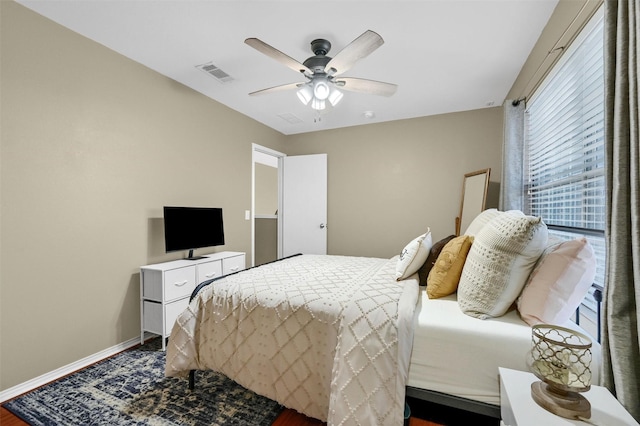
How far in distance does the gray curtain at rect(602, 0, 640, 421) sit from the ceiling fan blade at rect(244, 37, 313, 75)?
161cm

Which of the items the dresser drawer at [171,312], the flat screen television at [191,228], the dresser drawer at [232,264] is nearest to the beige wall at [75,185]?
the flat screen television at [191,228]

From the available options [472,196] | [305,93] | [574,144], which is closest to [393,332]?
[574,144]

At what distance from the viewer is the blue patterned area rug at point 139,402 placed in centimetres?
158

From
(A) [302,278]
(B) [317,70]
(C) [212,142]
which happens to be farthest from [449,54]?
(C) [212,142]

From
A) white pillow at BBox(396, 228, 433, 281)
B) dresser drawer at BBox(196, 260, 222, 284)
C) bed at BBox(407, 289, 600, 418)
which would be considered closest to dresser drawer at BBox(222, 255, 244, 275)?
dresser drawer at BBox(196, 260, 222, 284)

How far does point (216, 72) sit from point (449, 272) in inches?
107

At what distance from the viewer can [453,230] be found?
151 inches

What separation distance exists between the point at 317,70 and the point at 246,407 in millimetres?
2395

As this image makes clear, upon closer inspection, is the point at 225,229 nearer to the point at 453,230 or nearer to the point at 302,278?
the point at 302,278

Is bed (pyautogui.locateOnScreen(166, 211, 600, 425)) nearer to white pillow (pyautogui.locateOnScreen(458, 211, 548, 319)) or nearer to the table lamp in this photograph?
white pillow (pyautogui.locateOnScreen(458, 211, 548, 319))

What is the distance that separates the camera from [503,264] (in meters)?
1.31

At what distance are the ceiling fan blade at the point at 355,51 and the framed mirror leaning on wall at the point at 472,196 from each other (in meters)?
2.18

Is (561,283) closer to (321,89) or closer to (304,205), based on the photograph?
(321,89)

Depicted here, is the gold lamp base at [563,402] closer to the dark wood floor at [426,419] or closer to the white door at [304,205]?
the dark wood floor at [426,419]
